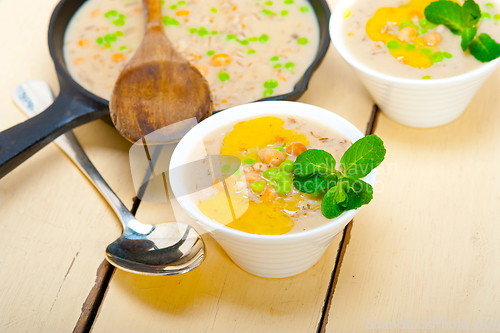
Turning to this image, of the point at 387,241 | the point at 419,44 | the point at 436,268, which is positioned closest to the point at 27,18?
the point at 419,44

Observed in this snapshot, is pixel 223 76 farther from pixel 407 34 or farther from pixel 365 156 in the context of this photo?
pixel 365 156

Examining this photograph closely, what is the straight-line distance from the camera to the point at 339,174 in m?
1.28

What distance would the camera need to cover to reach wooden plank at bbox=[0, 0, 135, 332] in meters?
1.46

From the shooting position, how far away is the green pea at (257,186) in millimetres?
1311

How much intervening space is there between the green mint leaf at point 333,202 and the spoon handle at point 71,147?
744 mm

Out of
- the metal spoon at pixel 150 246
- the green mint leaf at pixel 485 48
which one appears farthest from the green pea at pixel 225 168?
the green mint leaf at pixel 485 48

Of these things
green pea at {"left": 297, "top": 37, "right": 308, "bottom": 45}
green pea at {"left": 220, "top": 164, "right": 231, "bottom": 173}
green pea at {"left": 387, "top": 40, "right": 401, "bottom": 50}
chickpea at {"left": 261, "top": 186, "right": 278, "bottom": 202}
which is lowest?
green pea at {"left": 297, "top": 37, "right": 308, "bottom": 45}

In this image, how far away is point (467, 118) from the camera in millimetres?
1931

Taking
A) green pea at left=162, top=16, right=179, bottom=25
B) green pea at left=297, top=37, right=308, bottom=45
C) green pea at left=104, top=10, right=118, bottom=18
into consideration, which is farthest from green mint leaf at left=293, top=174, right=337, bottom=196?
green pea at left=104, top=10, right=118, bottom=18

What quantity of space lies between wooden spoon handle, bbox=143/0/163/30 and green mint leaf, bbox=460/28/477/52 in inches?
49.1

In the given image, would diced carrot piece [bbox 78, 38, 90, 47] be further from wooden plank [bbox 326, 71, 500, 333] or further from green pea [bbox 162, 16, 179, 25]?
wooden plank [bbox 326, 71, 500, 333]

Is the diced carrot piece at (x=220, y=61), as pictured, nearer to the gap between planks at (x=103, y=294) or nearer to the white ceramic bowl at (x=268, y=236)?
the white ceramic bowl at (x=268, y=236)

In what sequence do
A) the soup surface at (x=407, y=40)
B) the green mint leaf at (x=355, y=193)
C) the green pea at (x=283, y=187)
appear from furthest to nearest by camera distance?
the soup surface at (x=407, y=40), the green pea at (x=283, y=187), the green mint leaf at (x=355, y=193)

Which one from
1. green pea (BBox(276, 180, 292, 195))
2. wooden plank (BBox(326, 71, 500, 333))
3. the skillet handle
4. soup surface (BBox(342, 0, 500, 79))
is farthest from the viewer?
soup surface (BBox(342, 0, 500, 79))
